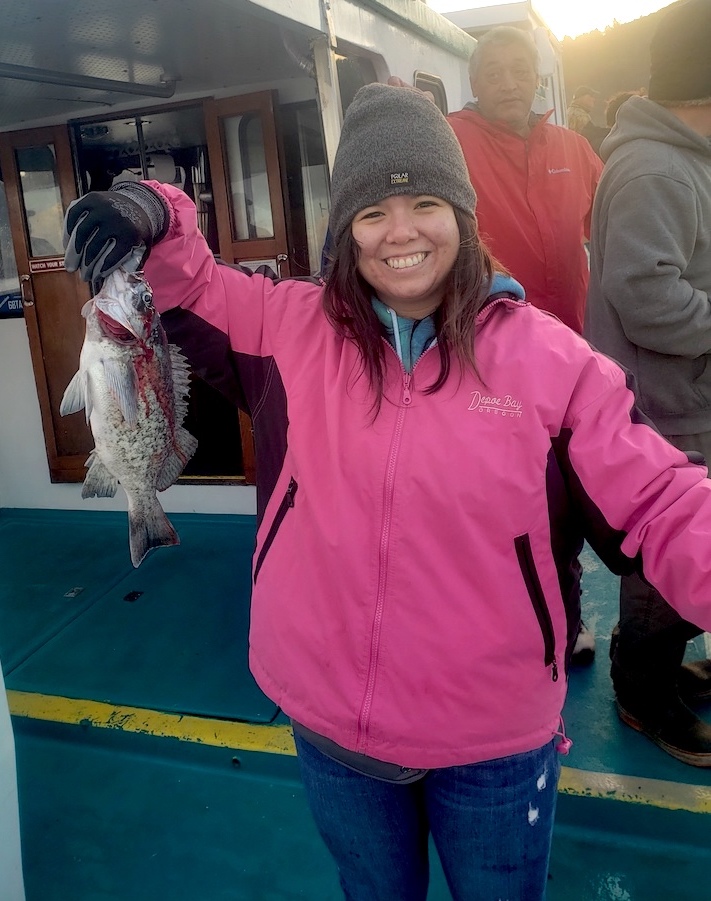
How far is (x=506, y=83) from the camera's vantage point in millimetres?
3045

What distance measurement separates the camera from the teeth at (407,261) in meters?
1.41

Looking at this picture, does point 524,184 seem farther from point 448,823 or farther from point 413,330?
point 448,823

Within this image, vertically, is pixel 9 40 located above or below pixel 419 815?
above

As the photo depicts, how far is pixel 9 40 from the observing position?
279 cm

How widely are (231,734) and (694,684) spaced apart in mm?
1815

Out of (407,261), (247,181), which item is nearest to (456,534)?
(407,261)

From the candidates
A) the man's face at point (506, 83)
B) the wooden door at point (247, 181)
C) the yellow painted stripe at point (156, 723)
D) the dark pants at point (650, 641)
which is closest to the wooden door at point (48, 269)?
the wooden door at point (247, 181)

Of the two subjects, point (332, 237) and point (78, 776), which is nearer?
point (332, 237)

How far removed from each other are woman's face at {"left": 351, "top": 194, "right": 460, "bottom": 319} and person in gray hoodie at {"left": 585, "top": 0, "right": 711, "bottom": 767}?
975mm

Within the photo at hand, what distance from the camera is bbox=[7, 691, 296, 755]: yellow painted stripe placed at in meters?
2.76

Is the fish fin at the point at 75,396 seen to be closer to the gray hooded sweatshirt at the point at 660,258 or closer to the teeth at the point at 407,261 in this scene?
the teeth at the point at 407,261

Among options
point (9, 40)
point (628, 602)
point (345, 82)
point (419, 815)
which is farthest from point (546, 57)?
point (419, 815)

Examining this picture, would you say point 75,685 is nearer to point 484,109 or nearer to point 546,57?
point 484,109

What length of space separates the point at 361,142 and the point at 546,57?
26.1 feet
